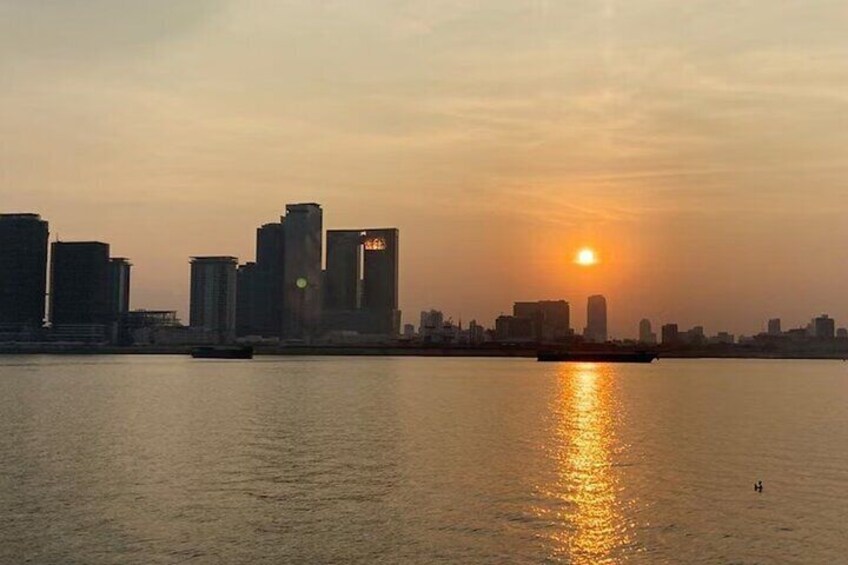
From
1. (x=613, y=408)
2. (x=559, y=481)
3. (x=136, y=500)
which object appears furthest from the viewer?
(x=613, y=408)

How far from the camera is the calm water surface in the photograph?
46625mm

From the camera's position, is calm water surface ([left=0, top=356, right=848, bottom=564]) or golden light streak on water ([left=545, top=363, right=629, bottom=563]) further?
golden light streak on water ([left=545, top=363, right=629, bottom=563])

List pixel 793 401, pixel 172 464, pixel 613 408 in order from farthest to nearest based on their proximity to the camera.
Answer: pixel 793 401 → pixel 613 408 → pixel 172 464

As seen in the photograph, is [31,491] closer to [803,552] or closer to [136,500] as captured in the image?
[136,500]

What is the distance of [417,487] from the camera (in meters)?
64.1

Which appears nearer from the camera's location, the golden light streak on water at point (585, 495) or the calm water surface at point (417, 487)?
the calm water surface at point (417, 487)

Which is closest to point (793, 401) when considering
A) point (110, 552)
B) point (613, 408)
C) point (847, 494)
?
point (613, 408)

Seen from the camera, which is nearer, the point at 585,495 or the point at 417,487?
the point at 585,495

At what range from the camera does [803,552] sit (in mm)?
46750

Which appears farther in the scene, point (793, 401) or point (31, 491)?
point (793, 401)

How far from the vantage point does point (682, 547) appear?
4738 cm

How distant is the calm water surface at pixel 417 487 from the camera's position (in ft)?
153

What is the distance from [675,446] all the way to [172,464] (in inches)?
1948

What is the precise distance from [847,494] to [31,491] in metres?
56.6
